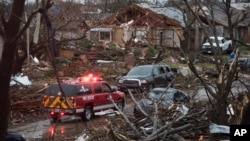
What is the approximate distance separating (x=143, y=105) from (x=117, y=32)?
4006 cm

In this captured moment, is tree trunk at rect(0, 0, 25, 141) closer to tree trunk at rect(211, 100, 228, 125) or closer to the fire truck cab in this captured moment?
tree trunk at rect(211, 100, 228, 125)

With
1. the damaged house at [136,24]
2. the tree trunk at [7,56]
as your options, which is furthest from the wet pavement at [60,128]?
the damaged house at [136,24]

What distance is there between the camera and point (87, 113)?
1936cm

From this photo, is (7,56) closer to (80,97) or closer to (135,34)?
(80,97)

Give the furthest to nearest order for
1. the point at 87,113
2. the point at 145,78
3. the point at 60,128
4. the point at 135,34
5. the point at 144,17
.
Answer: the point at 144,17
the point at 135,34
the point at 145,78
the point at 87,113
the point at 60,128

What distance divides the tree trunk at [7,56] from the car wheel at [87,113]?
49.7 ft

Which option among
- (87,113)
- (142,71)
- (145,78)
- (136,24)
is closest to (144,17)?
(136,24)

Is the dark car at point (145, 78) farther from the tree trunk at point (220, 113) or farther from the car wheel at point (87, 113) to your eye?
the tree trunk at point (220, 113)

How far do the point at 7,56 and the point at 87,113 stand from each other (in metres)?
15.6

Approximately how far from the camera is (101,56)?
136ft

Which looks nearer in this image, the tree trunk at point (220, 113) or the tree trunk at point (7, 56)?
the tree trunk at point (7, 56)

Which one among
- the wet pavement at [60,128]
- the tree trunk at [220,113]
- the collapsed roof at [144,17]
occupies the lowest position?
the wet pavement at [60,128]

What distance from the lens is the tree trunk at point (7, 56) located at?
375cm

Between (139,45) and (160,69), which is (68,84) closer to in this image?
(160,69)
